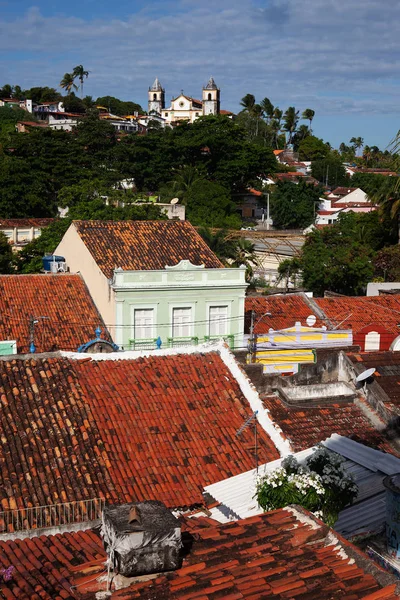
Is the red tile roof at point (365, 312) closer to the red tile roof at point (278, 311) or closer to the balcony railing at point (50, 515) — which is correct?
the red tile roof at point (278, 311)

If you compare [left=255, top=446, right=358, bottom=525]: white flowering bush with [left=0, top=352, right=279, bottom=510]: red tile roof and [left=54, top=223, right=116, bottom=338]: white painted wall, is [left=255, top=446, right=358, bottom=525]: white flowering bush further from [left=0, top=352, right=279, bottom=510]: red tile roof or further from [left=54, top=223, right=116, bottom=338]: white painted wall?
[left=54, top=223, right=116, bottom=338]: white painted wall

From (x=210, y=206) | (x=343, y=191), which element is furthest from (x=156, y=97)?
(x=210, y=206)

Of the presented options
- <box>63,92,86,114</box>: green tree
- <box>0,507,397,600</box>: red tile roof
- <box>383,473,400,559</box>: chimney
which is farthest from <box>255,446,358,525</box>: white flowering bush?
<box>63,92,86,114</box>: green tree

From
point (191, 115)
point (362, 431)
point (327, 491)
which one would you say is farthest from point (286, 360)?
point (191, 115)

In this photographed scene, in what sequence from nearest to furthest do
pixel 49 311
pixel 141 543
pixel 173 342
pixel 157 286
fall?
pixel 141 543
pixel 157 286
pixel 173 342
pixel 49 311

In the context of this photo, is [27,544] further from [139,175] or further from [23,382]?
[139,175]

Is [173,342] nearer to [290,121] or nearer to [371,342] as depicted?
[371,342]

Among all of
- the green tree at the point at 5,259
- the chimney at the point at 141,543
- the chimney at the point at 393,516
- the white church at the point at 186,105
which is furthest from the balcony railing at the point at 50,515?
the white church at the point at 186,105
